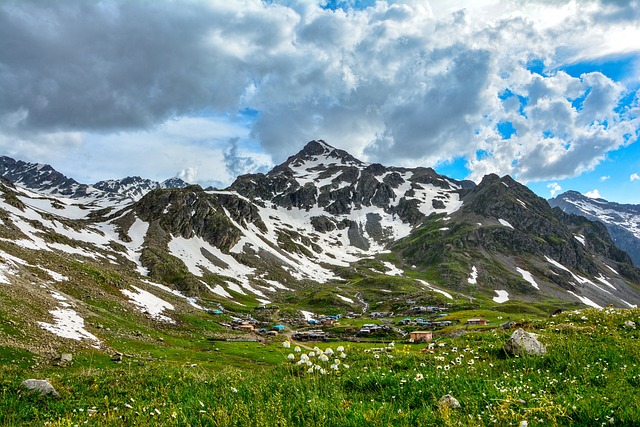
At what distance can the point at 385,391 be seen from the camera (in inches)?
376

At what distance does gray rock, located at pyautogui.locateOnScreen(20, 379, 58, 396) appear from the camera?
11758mm

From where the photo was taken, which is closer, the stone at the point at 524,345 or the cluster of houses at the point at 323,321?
the stone at the point at 524,345

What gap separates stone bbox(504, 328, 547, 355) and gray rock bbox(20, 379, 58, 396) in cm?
1614

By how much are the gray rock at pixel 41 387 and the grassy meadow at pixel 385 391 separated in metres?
0.26

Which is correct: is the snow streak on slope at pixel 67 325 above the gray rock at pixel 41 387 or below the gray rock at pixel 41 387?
Result: below

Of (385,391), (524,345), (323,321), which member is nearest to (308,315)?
(323,321)

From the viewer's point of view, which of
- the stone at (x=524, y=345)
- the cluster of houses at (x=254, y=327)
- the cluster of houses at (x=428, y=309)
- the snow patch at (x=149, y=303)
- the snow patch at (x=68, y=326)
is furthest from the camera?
the cluster of houses at (x=428, y=309)

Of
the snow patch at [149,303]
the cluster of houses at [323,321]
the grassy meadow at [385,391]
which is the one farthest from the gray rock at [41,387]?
the cluster of houses at [323,321]

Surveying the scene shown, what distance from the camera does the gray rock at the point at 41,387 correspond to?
11758 mm

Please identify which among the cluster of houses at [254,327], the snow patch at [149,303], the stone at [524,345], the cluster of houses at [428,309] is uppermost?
the stone at [524,345]

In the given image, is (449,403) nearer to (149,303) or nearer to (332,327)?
(149,303)

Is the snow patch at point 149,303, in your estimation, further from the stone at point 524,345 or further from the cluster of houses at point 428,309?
the cluster of houses at point 428,309

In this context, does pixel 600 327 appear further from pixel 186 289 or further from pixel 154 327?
pixel 186 289

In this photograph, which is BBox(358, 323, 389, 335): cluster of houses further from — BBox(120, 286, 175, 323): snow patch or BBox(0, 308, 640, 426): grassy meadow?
BBox(0, 308, 640, 426): grassy meadow
